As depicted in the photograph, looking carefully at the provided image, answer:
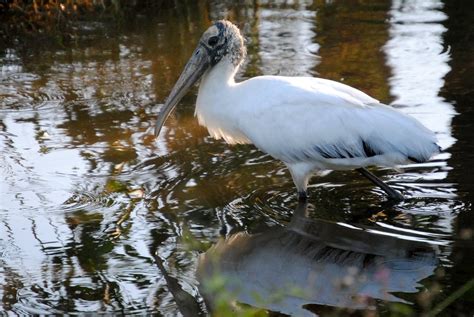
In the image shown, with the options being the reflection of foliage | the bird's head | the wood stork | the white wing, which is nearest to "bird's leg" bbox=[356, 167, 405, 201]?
the wood stork

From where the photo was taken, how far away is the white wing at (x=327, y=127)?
6.50m

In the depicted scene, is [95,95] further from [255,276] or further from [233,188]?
[255,276]

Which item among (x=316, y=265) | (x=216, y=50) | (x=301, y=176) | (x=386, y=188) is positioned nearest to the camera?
(x=316, y=265)

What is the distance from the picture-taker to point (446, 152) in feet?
25.4

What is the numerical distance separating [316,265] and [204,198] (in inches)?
54.3

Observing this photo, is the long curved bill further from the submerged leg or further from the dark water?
the submerged leg

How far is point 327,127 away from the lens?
6637 mm

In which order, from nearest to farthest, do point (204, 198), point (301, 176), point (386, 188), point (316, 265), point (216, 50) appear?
point (316, 265) → point (301, 176) → point (386, 188) → point (204, 198) → point (216, 50)

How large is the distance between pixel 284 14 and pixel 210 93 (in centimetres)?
572

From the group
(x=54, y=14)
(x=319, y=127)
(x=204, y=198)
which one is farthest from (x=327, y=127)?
(x=54, y=14)

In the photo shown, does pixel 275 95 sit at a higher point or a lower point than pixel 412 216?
higher

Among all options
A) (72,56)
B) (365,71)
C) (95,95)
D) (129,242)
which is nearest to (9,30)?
(72,56)

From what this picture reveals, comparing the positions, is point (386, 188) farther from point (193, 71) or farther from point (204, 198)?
point (193, 71)

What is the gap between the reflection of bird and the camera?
17.3ft
